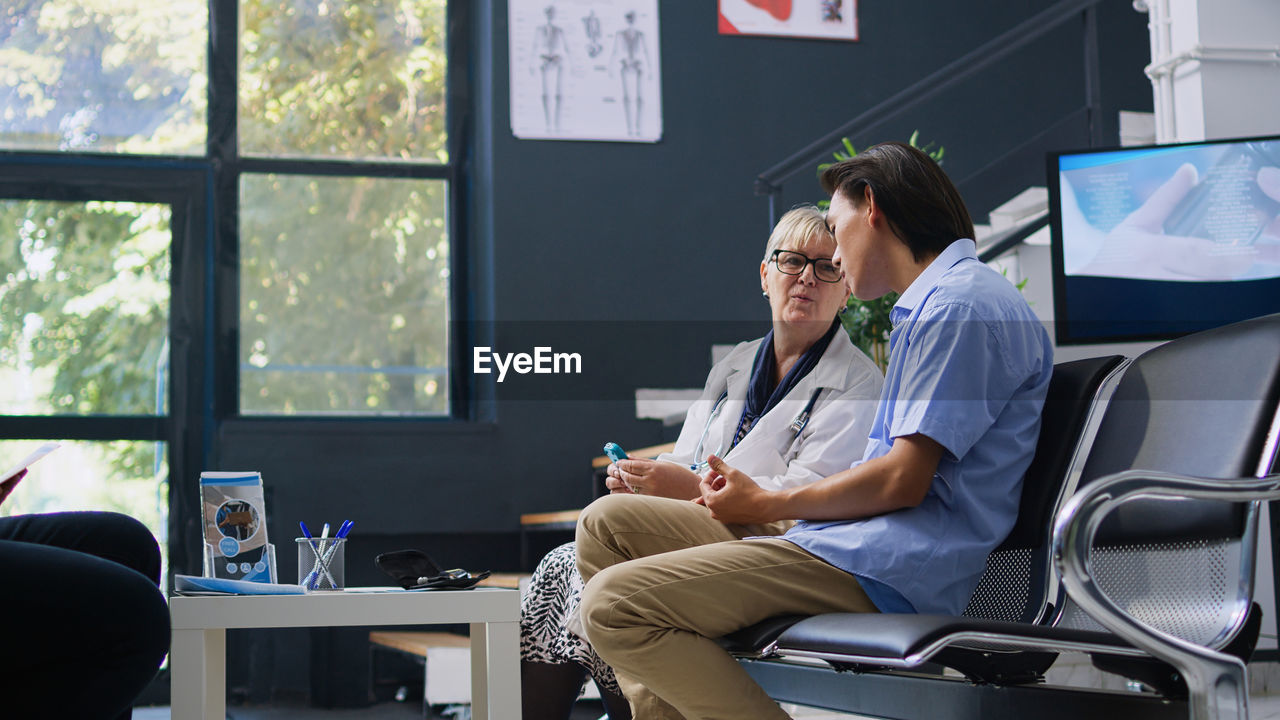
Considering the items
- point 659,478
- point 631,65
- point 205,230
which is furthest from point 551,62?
point 659,478

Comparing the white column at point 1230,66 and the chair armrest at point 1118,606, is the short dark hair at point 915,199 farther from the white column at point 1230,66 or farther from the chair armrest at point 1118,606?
the white column at point 1230,66

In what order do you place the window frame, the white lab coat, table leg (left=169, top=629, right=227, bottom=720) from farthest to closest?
the window frame
the white lab coat
table leg (left=169, top=629, right=227, bottom=720)

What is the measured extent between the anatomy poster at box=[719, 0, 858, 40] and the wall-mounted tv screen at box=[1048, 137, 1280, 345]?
1.54 metres

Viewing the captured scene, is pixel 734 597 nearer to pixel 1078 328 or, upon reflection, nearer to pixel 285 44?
pixel 1078 328

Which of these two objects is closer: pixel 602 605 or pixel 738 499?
pixel 602 605

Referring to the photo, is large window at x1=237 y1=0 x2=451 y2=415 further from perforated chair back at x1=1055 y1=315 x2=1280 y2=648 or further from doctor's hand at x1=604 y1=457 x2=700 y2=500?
perforated chair back at x1=1055 y1=315 x2=1280 y2=648

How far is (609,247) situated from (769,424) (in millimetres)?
2650

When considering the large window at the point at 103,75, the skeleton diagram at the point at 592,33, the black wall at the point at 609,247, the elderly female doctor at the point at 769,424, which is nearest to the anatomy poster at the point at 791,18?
the black wall at the point at 609,247

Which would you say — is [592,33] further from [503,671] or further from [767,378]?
[503,671]

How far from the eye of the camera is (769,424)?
231 cm

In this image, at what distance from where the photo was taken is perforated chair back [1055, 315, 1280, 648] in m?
1.44

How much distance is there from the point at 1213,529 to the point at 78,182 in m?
4.35

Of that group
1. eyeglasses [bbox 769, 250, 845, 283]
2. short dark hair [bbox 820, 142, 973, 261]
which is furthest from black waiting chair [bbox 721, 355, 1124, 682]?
eyeglasses [bbox 769, 250, 845, 283]

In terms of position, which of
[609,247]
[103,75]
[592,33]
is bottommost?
[609,247]
